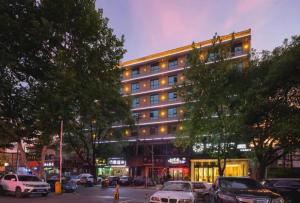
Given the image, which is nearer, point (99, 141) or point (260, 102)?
point (260, 102)

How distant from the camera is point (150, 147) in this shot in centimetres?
7425

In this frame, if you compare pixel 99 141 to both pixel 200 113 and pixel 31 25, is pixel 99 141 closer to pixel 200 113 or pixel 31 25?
pixel 200 113

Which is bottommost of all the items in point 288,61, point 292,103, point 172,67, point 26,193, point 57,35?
point 26,193

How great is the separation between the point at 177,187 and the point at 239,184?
3.81 meters

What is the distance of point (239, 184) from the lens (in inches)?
666

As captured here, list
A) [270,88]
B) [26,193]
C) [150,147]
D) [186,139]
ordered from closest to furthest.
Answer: [270,88] < [26,193] < [186,139] < [150,147]

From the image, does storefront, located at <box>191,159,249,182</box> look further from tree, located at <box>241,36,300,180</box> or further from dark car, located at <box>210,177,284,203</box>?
dark car, located at <box>210,177,284,203</box>

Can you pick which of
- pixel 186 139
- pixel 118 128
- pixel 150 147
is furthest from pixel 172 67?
pixel 186 139

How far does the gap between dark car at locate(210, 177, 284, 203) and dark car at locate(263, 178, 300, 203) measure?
816 cm

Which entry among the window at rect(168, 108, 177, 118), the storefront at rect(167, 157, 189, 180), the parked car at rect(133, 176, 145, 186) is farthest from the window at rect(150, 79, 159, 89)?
the parked car at rect(133, 176, 145, 186)

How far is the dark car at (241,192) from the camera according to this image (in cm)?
1471

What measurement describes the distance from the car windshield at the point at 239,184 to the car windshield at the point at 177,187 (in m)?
2.97

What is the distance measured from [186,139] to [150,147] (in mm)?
37173

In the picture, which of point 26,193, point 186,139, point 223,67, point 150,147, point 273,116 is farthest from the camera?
point 150,147
